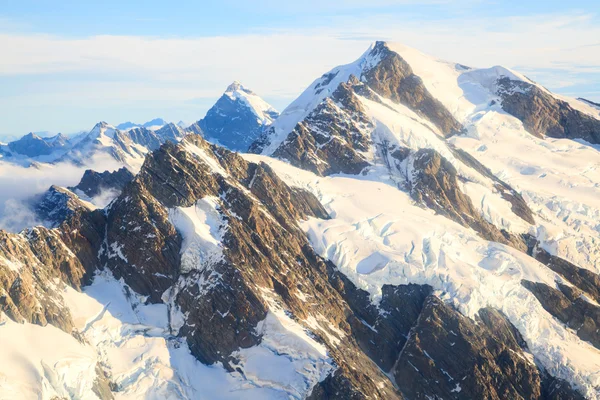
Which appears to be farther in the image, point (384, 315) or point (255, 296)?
point (384, 315)

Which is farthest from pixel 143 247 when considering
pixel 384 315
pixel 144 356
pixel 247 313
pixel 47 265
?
pixel 384 315

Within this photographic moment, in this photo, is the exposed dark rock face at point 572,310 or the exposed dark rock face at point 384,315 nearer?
the exposed dark rock face at point 384,315

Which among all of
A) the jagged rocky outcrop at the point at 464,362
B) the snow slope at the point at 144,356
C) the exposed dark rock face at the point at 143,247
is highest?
the exposed dark rock face at the point at 143,247

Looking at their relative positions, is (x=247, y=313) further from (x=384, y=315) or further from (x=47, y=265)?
(x=47, y=265)

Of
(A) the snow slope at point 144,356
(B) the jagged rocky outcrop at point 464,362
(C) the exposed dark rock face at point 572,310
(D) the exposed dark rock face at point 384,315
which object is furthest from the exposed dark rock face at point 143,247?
(C) the exposed dark rock face at point 572,310

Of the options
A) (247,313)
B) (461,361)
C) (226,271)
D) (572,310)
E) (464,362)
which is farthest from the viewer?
(572,310)

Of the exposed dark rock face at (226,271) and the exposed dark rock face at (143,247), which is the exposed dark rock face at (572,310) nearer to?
the exposed dark rock face at (226,271)

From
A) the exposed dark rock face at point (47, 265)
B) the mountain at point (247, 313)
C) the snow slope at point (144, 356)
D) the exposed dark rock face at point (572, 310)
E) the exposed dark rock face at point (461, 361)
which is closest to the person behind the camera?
the snow slope at point (144, 356)

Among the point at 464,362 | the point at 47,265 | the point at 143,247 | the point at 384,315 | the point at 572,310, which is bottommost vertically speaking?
the point at 464,362

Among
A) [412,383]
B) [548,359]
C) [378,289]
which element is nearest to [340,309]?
[378,289]

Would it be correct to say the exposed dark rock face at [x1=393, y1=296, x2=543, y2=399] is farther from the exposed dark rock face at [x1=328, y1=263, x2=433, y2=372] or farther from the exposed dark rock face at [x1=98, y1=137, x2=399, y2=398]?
the exposed dark rock face at [x1=98, y1=137, x2=399, y2=398]
